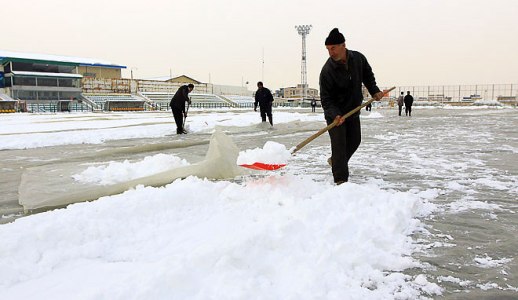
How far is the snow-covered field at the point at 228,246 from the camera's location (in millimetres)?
1757

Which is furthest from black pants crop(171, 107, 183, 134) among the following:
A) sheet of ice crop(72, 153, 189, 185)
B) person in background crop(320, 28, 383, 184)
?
person in background crop(320, 28, 383, 184)

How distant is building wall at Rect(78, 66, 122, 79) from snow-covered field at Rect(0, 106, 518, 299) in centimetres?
5599

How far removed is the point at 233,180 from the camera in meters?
4.20

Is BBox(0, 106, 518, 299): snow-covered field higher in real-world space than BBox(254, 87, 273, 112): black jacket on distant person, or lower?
lower

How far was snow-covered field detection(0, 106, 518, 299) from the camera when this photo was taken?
1.76 metres

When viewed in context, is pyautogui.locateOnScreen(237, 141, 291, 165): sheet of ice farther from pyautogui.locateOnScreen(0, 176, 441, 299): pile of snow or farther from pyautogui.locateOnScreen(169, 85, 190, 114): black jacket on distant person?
pyautogui.locateOnScreen(169, 85, 190, 114): black jacket on distant person

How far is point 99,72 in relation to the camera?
54562mm

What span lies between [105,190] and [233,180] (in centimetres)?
129

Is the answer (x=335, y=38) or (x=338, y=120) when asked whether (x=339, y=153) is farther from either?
(x=335, y=38)

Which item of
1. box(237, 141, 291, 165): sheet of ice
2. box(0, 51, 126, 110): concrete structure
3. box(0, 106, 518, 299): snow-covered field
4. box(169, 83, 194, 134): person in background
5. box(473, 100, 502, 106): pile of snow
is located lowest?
box(0, 106, 518, 299): snow-covered field

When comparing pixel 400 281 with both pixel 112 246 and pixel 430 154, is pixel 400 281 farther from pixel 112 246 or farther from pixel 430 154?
pixel 430 154

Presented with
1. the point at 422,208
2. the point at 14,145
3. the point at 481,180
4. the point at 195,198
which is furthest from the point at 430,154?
the point at 14,145

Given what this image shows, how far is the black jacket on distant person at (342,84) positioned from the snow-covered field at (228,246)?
101cm

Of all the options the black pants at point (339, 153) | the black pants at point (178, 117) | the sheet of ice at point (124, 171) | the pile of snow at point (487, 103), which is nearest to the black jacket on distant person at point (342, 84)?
the black pants at point (339, 153)
